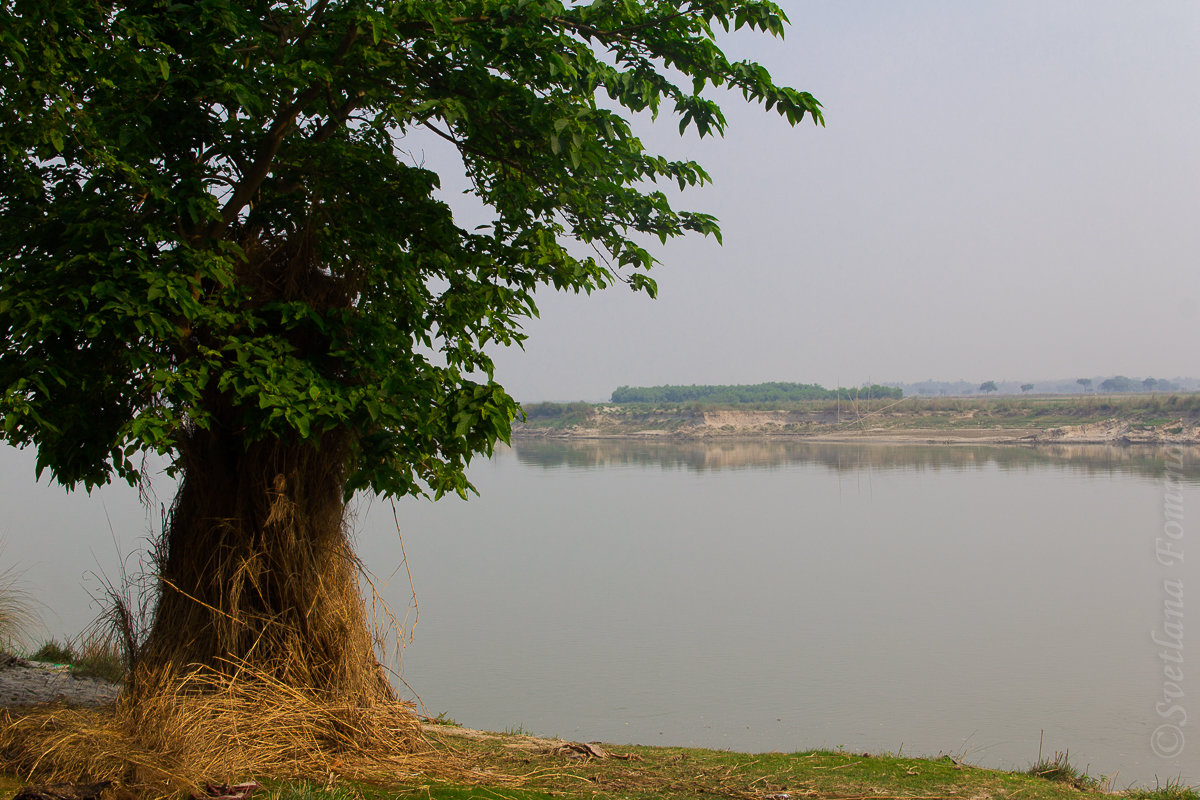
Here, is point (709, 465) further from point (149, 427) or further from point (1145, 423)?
point (149, 427)

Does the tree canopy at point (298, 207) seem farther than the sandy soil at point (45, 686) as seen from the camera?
No

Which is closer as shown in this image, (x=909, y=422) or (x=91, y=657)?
(x=91, y=657)

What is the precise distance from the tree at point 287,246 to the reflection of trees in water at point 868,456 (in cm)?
3346

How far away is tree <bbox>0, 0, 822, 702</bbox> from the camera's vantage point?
5004mm

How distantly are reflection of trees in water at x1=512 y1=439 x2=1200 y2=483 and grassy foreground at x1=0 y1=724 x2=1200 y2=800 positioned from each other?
31.1 metres

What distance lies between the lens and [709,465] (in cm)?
4484

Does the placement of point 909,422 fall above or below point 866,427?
above

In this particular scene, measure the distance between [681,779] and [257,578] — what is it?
2762 millimetres

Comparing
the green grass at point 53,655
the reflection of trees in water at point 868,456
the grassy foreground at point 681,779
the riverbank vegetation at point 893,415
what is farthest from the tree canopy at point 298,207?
the riverbank vegetation at point 893,415

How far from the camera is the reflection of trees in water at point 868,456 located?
134ft

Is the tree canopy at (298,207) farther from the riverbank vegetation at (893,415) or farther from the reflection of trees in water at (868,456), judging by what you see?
the riverbank vegetation at (893,415)

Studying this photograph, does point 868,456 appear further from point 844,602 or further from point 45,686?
point 45,686

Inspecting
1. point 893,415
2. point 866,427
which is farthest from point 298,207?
point 893,415

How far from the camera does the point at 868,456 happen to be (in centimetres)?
4884
